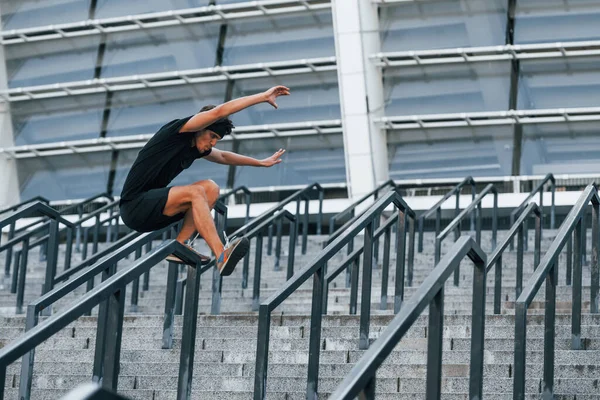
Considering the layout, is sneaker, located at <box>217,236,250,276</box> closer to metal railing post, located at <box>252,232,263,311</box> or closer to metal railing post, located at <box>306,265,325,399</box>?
metal railing post, located at <box>306,265,325,399</box>

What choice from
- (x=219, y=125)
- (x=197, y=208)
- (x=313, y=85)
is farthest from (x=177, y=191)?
(x=313, y=85)

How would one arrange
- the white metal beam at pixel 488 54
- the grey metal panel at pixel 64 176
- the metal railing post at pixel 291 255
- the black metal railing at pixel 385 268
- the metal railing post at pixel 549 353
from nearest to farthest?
1. the metal railing post at pixel 549 353
2. the black metal railing at pixel 385 268
3. the metal railing post at pixel 291 255
4. the white metal beam at pixel 488 54
5. the grey metal panel at pixel 64 176

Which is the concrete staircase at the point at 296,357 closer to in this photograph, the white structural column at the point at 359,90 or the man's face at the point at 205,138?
the man's face at the point at 205,138

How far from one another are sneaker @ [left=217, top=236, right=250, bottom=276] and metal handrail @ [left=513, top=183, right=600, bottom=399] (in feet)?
6.37

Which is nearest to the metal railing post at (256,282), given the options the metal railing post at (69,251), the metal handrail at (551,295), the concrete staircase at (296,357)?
the concrete staircase at (296,357)

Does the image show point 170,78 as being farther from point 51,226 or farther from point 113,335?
point 113,335

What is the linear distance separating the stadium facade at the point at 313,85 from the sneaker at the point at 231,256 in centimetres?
1117

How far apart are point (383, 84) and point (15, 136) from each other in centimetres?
696

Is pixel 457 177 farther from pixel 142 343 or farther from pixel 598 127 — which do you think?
pixel 142 343

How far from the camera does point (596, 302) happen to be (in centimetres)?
846

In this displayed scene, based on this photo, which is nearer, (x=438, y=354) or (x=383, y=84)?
(x=438, y=354)

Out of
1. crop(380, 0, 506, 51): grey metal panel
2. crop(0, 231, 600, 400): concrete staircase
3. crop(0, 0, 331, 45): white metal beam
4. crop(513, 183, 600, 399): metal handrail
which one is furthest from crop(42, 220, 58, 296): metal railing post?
crop(380, 0, 506, 51): grey metal panel

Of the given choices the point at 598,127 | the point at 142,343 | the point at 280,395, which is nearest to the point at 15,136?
the point at 598,127

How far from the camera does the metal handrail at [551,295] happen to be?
20.7 feet
